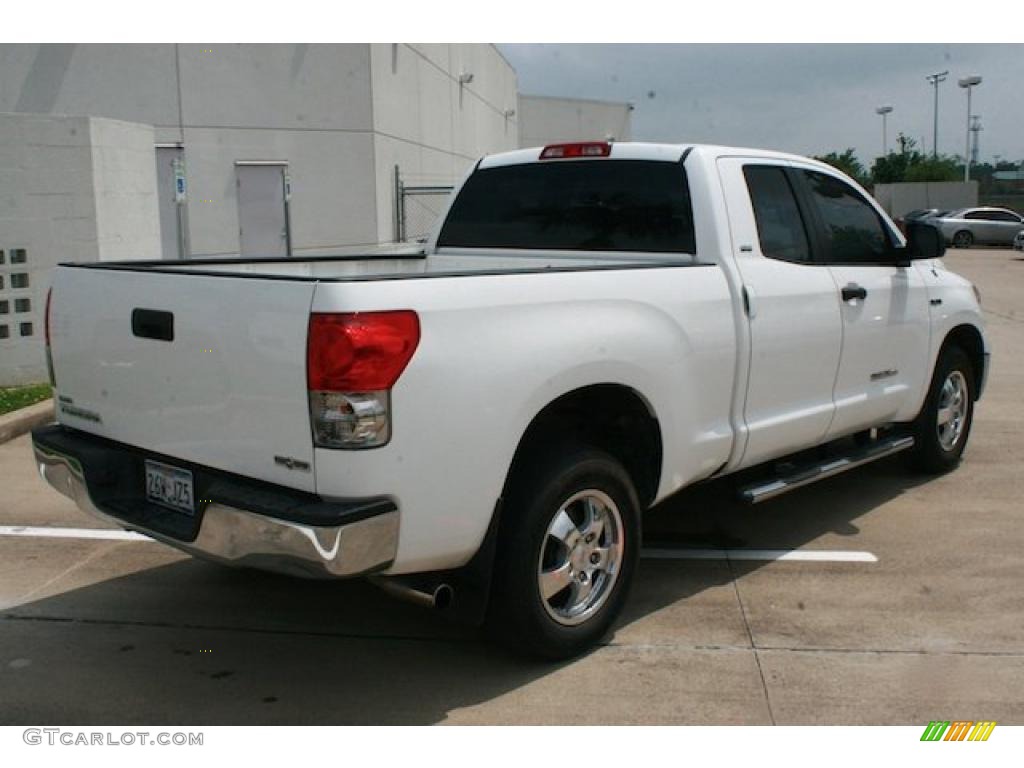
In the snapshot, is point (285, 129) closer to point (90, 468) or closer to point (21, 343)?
point (21, 343)

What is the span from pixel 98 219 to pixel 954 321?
751 centimetres

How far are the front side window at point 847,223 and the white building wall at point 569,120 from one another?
40.9 m

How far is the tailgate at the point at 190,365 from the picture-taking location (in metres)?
3.33

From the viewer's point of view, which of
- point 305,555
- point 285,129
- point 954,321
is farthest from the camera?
point 285,129

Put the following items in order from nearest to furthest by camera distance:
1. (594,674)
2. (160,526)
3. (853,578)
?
1. (160,526)
2. (594,674)
3. (853,578)

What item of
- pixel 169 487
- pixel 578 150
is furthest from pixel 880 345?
pixel 169 487

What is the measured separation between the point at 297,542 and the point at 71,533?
10.2ft

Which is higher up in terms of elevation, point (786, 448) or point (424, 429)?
point (424, 429)

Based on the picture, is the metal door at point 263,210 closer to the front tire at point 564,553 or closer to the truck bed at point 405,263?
the truck bed at point 405,263

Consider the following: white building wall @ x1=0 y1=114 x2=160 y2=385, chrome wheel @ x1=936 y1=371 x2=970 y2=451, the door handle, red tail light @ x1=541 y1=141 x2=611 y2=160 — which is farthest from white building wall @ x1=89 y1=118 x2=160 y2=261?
chrome wheel @ x1=936 y1=371 x2=970 y2=451

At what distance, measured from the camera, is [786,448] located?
5145 mm

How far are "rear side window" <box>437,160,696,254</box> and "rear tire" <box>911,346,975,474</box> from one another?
250 cm

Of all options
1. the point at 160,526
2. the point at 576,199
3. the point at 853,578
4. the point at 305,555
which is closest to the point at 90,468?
the point at 160,526

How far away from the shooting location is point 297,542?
3256 millimetres
